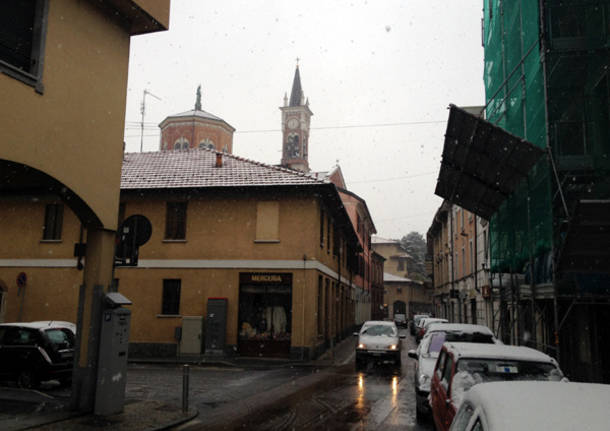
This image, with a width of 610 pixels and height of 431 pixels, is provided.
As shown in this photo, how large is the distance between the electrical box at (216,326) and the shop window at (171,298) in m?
1.74

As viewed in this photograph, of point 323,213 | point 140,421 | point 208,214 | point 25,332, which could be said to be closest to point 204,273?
point 208,214

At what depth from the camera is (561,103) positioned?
1354 cm

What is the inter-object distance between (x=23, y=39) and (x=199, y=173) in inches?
592

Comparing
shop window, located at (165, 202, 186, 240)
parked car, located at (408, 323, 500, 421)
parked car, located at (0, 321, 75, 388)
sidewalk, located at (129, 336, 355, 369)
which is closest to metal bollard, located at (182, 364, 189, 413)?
parked car, located at (0, 321, 75, 388)

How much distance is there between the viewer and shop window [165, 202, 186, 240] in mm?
22375

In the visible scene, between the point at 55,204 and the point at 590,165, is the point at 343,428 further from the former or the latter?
the point at 55,204

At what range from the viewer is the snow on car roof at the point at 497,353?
20.4 ft

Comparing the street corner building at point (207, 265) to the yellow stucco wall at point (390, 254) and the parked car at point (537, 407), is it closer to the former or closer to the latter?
the parked car at point (537, 407)

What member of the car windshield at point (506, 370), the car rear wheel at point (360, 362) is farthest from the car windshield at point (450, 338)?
the car rear wheel at point (360, 362)

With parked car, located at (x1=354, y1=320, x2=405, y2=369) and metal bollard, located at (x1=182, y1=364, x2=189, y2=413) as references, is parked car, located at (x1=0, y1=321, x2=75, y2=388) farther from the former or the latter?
parked car, located at (x1=354, y1=320, x2=405, y2=369)

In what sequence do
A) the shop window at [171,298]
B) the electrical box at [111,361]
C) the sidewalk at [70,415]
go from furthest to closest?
the shop window at [171,298], the electrical box at [111,361], the sidewalk at [70,415]

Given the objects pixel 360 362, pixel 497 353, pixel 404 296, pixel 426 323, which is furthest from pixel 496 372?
pixel 404 296

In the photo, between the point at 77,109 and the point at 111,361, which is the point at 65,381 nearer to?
the point at 111,361

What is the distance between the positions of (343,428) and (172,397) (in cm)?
479
